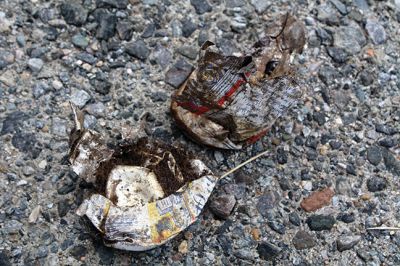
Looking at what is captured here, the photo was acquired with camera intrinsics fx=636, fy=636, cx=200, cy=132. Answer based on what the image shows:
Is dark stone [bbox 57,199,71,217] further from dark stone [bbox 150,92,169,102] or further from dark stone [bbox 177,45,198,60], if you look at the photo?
dark stone [bbox 177,45,198,60]

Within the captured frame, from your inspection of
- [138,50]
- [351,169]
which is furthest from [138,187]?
[351,169]

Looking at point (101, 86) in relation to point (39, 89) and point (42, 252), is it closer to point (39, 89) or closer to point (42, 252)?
point (39, 89)

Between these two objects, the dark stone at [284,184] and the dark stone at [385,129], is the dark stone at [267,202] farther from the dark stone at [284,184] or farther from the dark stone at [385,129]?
the dark stone at [385,129]

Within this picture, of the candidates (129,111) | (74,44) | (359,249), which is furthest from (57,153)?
(359,249)

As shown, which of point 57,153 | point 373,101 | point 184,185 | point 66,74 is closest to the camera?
point 184,185

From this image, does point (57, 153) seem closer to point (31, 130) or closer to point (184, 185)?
point (31, 130)
